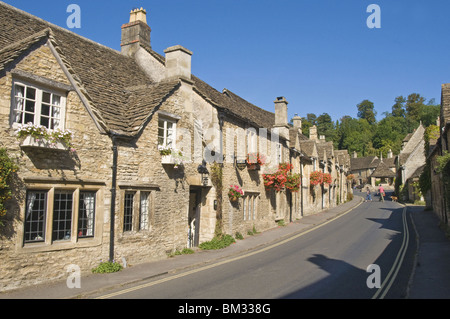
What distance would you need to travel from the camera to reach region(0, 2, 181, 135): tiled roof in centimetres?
1168

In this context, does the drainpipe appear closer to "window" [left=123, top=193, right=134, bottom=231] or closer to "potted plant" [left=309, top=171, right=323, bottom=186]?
"window" [left=123, top=193, right=134, bottom=231]

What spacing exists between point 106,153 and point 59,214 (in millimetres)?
2466

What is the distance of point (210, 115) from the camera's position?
17.9 meters

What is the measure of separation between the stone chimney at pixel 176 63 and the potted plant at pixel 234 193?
6118mm

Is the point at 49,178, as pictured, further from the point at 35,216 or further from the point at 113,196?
the point at 113,196

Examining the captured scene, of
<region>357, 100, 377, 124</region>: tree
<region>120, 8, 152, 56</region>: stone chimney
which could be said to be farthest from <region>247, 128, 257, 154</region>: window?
<region>357, 100, 377, 124</region>: tree

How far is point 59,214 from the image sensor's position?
426 inches

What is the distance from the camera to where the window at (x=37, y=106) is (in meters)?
10.0

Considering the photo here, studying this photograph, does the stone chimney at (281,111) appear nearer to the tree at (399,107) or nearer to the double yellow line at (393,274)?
the double yellow line at (393,274)

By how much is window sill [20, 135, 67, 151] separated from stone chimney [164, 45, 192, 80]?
7.01 meters

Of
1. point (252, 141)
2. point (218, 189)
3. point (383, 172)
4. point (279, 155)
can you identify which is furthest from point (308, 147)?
point (383, 172)

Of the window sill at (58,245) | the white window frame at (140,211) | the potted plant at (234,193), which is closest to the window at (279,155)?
the potted plant at (234,193)
